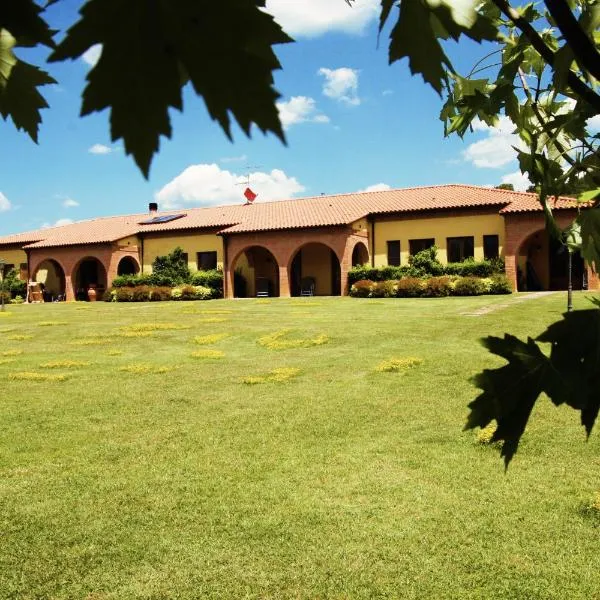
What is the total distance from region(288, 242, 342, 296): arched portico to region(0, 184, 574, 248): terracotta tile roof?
216cm

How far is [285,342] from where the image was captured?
1353cm

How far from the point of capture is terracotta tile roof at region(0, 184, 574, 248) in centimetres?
2858

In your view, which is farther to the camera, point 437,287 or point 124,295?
point 124,295

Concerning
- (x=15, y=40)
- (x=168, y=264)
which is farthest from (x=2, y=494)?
(x=168, y=264)

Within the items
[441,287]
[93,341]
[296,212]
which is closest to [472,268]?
[441,287]

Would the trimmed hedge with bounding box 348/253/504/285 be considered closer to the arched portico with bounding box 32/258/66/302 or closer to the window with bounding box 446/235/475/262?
the window with bounding box 446/235/475/262

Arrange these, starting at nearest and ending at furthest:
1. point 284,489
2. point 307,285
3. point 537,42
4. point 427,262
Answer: point 537,42
point 284,489
point 427,262
point 307,285

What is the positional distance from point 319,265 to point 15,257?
2215cm

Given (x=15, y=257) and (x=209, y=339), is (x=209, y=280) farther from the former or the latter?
(x=209, y=339)

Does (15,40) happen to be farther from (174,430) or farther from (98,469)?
(174,430)

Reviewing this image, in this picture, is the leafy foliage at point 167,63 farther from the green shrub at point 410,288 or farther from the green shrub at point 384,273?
the green shrub at point 384,273

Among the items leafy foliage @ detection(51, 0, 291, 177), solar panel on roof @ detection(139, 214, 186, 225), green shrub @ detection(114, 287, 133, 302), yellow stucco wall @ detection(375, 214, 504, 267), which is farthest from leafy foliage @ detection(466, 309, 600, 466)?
solar panel on roof @ detection(139, 214, 186, 225)

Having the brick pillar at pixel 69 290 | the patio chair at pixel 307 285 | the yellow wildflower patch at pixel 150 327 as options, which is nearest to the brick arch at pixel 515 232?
the patio chair at pixel 307 285

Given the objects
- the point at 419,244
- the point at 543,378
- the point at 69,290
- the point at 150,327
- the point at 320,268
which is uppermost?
the point at 419,244
